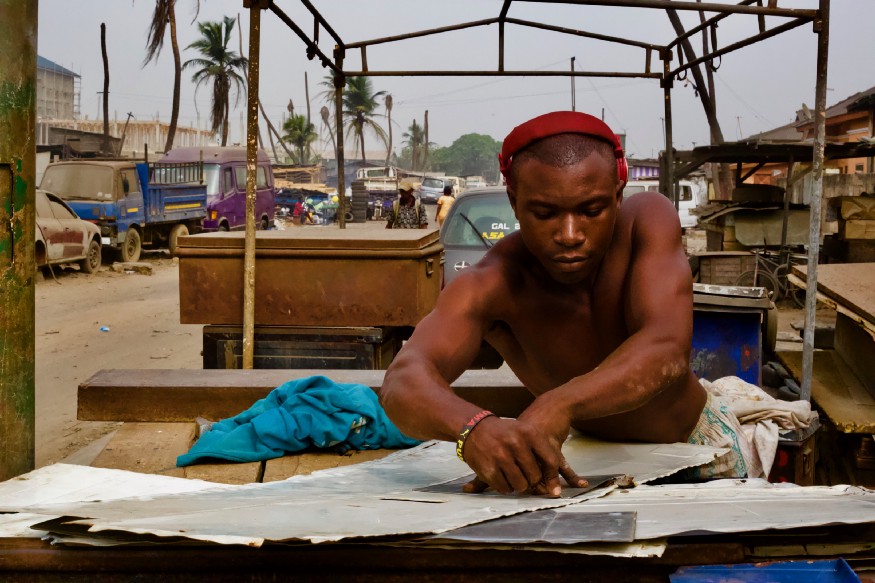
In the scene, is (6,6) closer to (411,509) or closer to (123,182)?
(411,509)

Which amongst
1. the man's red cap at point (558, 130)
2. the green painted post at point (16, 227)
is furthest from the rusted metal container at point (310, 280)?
the man's red cap at point (558, 130)

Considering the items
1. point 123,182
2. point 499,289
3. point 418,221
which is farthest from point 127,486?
point 123,182

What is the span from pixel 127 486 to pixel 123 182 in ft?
54.0

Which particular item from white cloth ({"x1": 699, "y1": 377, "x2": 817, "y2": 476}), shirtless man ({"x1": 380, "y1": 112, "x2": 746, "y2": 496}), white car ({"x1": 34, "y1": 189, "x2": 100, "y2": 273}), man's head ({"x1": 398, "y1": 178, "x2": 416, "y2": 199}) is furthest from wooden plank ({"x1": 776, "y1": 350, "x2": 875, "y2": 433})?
white car ({"x1": 34, "y1": 189, "x2": 100, "y2": 273})

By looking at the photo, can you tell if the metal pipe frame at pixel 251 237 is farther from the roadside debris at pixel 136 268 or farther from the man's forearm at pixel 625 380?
the roadside debris at pixel 136 268

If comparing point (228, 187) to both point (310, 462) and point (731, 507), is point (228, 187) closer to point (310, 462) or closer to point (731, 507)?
point (310, 462)

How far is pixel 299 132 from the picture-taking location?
60.4 metres

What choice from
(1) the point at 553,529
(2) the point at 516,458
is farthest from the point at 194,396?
(1) the point at 553,529

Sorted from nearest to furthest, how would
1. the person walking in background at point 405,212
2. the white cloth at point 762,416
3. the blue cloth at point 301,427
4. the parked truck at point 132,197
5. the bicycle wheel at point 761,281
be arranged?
the white cloth at point 762,416 < the blue cloth at point 301,427 < the bicycle wheel at point 761,281 < the person walking in background at point 405,212 < the parked truck at point 132,197

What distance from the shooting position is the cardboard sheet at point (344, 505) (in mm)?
1695

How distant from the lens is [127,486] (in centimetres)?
254

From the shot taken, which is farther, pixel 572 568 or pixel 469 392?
pixel 469 392

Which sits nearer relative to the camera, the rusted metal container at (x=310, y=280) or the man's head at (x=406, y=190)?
the rusted metal container at (x=310, y=280)

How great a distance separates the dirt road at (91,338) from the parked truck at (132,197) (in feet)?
3.82
